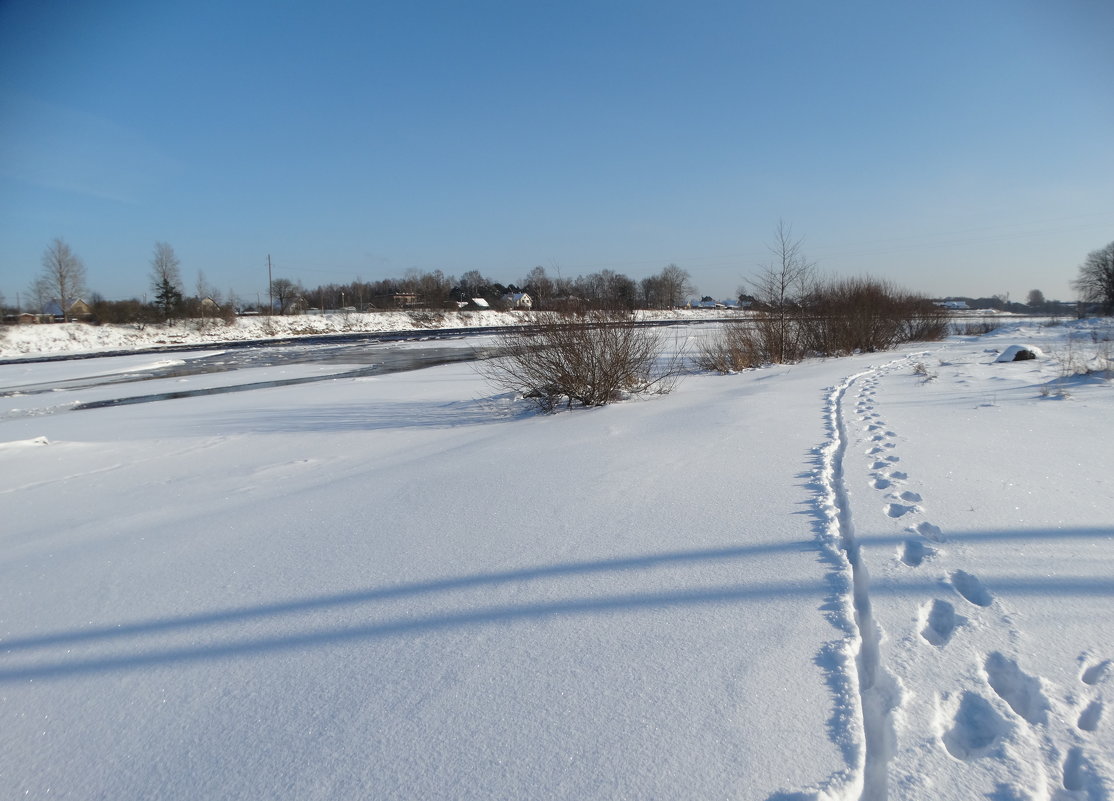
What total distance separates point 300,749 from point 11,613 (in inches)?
100

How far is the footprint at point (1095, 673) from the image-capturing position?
226 cm

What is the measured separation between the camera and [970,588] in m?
3.03

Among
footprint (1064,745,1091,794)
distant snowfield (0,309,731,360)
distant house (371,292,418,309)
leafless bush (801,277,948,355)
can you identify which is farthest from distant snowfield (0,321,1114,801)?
distant house (371,292,418,309)

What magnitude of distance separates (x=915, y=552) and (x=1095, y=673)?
47.2 inches

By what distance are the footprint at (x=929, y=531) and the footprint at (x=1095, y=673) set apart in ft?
4.23

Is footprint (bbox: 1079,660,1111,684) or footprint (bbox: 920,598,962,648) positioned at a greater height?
footprint (bbox: 1079,660,1111,684)

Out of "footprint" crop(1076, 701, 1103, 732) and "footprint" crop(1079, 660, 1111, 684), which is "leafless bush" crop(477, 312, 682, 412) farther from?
"footprint" crop(1076, 701, 1103, 732)

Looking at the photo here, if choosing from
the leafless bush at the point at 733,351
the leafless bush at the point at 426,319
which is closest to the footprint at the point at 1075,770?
the leafless bush at the point at 733,351

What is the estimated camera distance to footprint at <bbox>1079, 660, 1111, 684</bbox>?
226 cm

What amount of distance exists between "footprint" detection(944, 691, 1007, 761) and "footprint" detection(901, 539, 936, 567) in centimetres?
119

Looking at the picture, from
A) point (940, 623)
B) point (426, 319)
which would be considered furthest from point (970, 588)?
point (426, 319)

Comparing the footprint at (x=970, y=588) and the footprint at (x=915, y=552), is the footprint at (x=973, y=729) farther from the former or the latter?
the footprint at (x=915, y=552)

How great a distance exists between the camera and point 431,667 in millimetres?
2611

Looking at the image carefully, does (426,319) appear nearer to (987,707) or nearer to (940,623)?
(940,623)
